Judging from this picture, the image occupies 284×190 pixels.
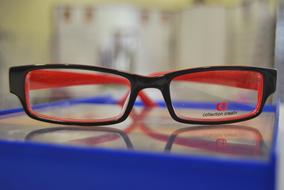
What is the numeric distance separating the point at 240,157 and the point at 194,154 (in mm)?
21

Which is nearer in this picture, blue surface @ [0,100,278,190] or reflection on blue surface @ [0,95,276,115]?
blue surface @ [0,100,278,190]

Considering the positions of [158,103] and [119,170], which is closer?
[119,170]

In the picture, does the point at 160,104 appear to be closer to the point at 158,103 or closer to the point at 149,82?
the point at 158,103

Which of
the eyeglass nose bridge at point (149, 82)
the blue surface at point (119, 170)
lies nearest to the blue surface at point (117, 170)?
the blue surface at point (119, 170)

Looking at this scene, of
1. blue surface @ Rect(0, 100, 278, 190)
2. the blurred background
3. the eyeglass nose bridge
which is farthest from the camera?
the blurred background

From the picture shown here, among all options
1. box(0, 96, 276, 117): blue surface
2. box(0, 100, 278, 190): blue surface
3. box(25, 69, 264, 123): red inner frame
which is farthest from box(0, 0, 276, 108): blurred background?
box(0, 100, 278, 190): blue surface

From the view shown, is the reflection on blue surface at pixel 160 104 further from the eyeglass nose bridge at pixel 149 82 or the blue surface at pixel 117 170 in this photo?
the blue surface at pixel 117 170

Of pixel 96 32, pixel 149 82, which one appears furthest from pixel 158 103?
pixel 96 32

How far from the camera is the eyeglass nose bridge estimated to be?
0.94 ft

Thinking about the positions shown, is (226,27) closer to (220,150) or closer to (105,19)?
(105,19)

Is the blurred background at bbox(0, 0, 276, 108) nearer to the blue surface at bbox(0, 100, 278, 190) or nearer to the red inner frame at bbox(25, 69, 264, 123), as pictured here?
the red inner frame at bbox(25, 69, 264, 123)

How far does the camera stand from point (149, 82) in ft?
0.94

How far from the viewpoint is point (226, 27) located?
4.20 ft

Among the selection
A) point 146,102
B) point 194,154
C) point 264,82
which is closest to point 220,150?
point 194,154
